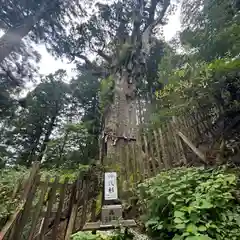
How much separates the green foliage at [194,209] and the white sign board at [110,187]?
616 millimetres

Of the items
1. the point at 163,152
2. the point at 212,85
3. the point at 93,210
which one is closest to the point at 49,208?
the point at 93,210

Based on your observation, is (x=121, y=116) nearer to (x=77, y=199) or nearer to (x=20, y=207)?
(x=77, y=199)

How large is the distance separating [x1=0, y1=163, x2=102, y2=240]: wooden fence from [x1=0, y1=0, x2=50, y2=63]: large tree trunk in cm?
576

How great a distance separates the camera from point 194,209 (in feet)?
5.44

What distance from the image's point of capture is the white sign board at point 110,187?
262 centimetres

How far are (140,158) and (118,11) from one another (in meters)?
9.13

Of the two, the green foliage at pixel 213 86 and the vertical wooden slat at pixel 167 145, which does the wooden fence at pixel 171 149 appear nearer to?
the vertical wooden slat at pixel 167 145

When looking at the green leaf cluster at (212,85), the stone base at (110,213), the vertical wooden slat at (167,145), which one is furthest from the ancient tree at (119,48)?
the stone base at (110,213)

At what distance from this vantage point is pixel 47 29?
8.12m

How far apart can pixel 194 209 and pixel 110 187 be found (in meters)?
1.29

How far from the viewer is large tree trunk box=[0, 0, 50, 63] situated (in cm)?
663

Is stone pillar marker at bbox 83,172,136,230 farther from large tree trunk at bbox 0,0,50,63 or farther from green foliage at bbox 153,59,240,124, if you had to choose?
large tree trunk at bbox 0,0,50,63

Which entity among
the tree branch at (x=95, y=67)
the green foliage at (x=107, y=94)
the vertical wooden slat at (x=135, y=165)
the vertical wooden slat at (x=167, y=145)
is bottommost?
the vertical wooden slat at (x=135, y=165)

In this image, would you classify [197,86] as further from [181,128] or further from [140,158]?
[140,158]
